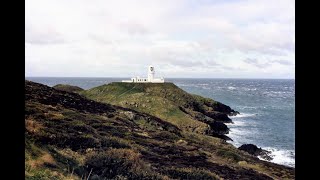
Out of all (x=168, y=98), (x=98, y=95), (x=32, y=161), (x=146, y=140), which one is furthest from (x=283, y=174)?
(x=98, y=95)

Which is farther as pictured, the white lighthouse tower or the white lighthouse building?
the white lighthouse tower

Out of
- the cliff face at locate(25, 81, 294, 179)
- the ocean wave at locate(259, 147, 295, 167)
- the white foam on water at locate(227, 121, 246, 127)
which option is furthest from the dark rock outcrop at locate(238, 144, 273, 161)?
the white foam on water at locate(227, 121, 246, 127)

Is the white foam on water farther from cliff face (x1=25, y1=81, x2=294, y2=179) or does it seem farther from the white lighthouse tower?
cliff face (x1=25, y1=81, x2=294, y2=179)

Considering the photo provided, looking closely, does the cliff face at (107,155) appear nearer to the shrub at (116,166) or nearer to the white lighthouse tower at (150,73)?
the shrub at (116,166)

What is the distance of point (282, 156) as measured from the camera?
48.4 meters

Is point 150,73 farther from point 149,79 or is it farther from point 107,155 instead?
point 107,155

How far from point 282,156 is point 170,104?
2531 cm

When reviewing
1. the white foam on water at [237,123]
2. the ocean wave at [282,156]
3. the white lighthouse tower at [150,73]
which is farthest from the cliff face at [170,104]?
the ocean wave at [282,156]

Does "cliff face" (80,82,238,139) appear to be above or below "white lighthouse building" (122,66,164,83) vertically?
below

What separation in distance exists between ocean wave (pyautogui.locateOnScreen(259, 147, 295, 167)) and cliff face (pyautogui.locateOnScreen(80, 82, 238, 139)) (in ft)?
33.1

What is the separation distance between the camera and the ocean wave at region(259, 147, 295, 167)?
44463mm
